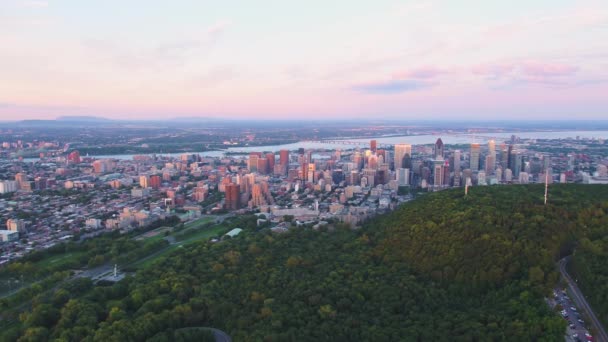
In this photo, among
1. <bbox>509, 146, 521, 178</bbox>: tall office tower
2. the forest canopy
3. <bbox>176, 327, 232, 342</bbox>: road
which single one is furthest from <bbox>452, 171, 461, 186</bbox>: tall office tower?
<bbox>176, 327, 232, 342</bbox>: road

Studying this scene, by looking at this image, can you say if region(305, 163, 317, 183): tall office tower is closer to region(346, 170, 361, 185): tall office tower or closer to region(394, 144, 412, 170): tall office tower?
region(346, 170, 361, 185): tall office tower

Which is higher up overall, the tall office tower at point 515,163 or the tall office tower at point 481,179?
the tall office tower at point 515,163

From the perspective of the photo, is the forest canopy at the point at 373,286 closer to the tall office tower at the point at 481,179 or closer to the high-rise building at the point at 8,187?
the tall office tower at the point at 481,179

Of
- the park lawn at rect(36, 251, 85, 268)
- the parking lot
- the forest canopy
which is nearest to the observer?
the parking lot

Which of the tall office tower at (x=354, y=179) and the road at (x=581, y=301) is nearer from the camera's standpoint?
the road at (x=581, y=301)

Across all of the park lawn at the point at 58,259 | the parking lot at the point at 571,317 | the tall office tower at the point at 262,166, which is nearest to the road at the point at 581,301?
the parking lot at the point at 571,317

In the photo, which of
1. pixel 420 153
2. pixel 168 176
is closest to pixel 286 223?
pixel 168 176

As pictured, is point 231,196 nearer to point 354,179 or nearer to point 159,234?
point 159,234

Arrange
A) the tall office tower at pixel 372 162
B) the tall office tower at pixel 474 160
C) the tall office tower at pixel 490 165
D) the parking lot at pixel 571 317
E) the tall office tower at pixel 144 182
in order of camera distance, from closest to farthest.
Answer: the parking lot at pixel 571 317 < the tall office tower at pixel 144 182 < the tall office tower at pixel 490 165 < the tall office tower at pixel 372 162 < the tall office tower at pixel 474 160
